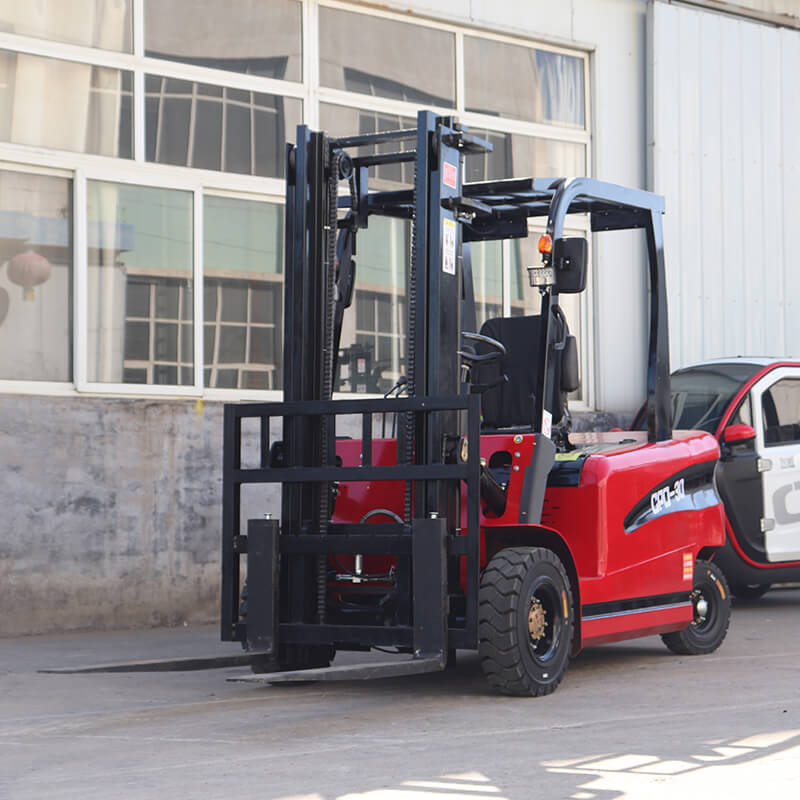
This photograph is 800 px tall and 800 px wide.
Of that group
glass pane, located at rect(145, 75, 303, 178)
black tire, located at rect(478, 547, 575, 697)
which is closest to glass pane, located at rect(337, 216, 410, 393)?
glass pane, located at rect(145, 75, 303, 178)

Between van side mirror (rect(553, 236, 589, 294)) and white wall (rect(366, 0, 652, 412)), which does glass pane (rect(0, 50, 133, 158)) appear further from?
van side mirror (rect(553, 236, 589, 294))

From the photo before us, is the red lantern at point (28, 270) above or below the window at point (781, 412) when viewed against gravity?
above

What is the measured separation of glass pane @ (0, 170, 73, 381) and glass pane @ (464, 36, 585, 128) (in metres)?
4.55

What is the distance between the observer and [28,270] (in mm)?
11828

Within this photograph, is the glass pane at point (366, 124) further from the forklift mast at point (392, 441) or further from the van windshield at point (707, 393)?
the forklift mast at point (392, 441)

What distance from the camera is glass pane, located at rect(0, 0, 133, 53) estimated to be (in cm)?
1194

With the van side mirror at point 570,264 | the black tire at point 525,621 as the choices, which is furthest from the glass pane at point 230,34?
the black tire at point 525,621

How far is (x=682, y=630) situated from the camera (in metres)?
9.62

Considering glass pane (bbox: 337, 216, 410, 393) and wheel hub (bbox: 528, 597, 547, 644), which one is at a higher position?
glass pane (bbox: 337, 216, 410, 393)

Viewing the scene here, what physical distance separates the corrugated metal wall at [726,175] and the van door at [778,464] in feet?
8.56

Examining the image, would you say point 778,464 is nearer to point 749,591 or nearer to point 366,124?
point 749,591

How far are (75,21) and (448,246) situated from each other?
5491 millimetres

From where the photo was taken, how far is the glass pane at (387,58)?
45.1 ft

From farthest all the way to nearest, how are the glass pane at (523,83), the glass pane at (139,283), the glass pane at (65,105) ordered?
the glass pane at (523,83) < the glass pane at (139,283) < the glass pane at (65,105)
